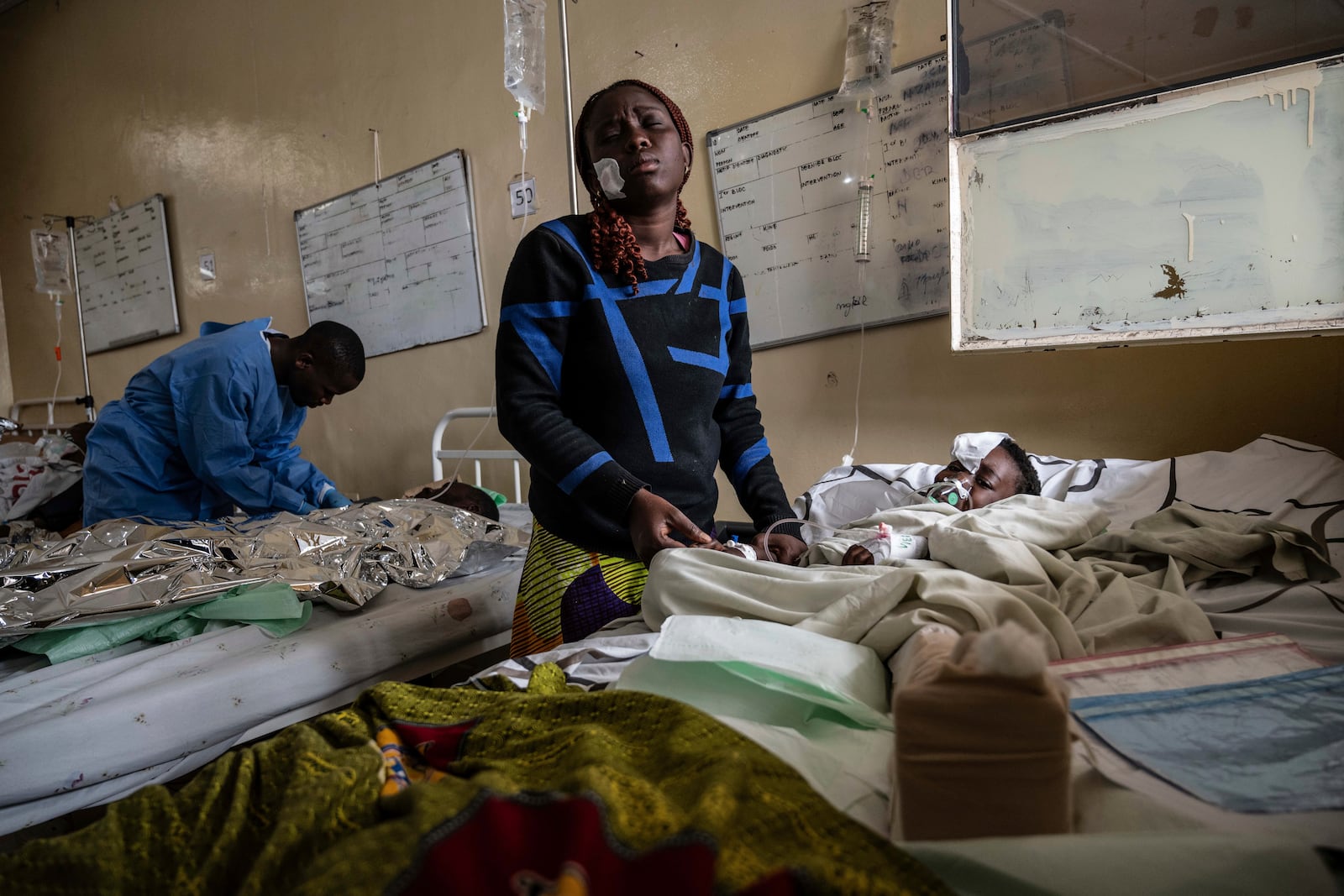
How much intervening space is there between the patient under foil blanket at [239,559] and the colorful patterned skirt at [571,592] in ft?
2.54

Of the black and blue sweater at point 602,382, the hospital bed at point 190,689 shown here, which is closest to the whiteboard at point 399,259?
the hospital bed at point 190,689

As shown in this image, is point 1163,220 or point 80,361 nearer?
point 1163,220

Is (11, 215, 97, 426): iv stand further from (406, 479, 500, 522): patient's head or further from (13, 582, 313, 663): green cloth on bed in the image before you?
(13, 582, 313, 663): green cloth on bed

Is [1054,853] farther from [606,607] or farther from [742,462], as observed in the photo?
[742,462]

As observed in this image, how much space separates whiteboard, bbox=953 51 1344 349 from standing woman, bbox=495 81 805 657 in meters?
0.80

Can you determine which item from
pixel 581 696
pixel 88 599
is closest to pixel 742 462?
pixel 581 696

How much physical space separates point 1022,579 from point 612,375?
2.52 feet

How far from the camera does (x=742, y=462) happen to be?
68.8 inches

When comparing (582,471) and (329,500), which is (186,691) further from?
(329,500)

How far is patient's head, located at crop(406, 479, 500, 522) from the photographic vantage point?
277 centimetres

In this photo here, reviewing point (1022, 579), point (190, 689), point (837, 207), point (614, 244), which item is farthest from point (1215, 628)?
point (190, 689)

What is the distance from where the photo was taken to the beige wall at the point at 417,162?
2.10 metres

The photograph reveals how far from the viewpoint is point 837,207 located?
2.50 m

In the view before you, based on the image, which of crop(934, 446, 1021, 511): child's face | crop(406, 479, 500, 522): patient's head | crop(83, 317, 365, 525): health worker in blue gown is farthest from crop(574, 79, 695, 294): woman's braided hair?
crop(83, 317, 365, 525): health worker in blue gown
